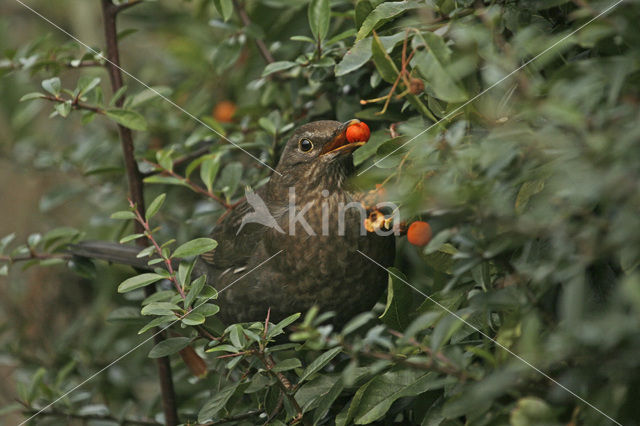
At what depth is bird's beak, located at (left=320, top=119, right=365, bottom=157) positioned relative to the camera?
2105mm

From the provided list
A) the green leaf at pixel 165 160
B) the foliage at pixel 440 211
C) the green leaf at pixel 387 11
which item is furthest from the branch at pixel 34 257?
the green leaf at pixel 387 11

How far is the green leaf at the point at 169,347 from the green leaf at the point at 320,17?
1037 mm

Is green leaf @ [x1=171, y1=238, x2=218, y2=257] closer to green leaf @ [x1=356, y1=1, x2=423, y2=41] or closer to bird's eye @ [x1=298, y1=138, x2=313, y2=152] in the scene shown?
bird's eye @ [x1=298, y1=138, x2=313, y2=152]

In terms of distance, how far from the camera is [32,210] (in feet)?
15.7

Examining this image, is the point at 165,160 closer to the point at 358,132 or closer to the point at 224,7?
the point at 224,7

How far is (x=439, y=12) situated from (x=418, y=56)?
1.29 ft

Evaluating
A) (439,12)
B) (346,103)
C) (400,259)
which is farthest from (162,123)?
(439,12)

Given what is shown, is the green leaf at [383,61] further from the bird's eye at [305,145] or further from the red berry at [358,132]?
the bird's eye at [305,145]

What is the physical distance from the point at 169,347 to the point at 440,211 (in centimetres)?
100

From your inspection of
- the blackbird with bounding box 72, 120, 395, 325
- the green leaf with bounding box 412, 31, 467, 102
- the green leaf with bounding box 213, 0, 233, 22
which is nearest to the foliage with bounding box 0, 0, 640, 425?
the green leaf with bounding box 412, 31, 467, 102

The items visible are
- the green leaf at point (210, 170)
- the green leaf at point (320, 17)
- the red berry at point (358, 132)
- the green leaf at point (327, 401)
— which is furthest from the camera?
the green leaf at point (210, 170)

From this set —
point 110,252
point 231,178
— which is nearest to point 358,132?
point 231,178

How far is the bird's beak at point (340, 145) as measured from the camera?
6.91 ft

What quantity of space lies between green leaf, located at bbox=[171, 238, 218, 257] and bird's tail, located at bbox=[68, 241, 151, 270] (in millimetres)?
674
